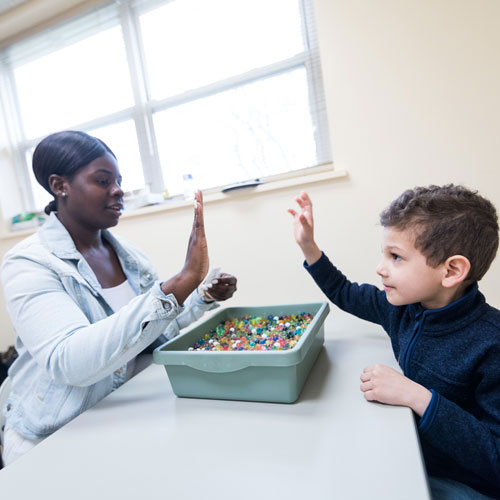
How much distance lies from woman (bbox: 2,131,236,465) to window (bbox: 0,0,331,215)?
0.98 meters

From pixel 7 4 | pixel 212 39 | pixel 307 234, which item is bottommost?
pixel 307 234

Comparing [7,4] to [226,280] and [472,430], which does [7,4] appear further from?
[472,430]

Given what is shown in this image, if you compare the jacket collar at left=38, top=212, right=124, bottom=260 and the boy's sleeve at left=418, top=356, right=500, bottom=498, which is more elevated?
the jacket collar at left=38, top=212, right=124, bottom=260

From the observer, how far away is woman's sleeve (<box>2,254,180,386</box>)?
71 cm

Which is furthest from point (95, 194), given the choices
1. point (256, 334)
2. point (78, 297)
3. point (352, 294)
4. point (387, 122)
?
point (387, 122)

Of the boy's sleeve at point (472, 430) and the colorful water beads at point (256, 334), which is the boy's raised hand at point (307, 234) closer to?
the colorful water beads at point (256, 334)

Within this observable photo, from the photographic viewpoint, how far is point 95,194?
3.41ft

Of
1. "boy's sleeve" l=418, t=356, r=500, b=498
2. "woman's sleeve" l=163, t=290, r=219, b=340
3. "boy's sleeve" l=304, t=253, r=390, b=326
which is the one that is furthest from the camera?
"woman's sleeve" l=163, t=290, r=219, b=340

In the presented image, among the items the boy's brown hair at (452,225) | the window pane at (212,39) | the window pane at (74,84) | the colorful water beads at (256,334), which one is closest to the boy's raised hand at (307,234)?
the colorful water beads at (256,334)

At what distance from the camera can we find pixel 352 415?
58 cm

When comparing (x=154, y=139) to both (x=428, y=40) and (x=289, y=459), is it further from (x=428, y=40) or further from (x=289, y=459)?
(x=289, y=459)

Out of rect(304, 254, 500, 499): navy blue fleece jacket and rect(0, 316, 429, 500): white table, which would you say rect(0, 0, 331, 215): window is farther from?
rect(0, 316, 429, 500): white table

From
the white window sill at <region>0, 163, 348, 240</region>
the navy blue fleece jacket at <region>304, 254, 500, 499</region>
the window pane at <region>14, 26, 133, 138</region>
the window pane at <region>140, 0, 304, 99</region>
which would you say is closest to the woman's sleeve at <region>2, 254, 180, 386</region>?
the navy blue fleece jacket at <region>304, 254, 500, 499</region>

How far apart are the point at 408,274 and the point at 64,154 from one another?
3.36 ft
